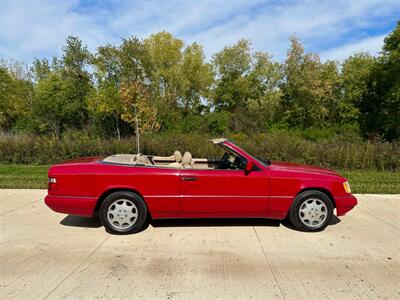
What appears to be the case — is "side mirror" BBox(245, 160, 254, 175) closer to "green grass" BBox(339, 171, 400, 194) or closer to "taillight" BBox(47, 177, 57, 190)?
"taillight" BBox(47, 177, 57, 190)

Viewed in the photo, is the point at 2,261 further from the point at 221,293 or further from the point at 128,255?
the point at 221,293

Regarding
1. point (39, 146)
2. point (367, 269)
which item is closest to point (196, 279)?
point (367, 269)

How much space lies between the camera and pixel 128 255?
3.41 m

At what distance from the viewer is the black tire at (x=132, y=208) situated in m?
4.00

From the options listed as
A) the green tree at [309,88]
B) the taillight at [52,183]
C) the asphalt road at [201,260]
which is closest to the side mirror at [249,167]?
the asphalt road at [201,260]

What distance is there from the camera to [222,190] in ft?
13.2

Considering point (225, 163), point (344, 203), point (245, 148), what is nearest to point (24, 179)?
point (225, 163)

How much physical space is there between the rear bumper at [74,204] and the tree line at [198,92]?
1199cm

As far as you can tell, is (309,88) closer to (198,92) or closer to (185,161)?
(198,92)

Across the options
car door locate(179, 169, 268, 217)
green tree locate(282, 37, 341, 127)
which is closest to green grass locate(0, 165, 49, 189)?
car door locate(179, 169, 268, 217)

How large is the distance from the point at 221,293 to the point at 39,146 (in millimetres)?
11754

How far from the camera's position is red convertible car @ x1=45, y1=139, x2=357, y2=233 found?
400 centimetres

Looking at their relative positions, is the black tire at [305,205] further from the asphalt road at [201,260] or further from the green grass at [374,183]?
the green grass at [374,183]

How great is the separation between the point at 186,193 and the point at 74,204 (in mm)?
1732
